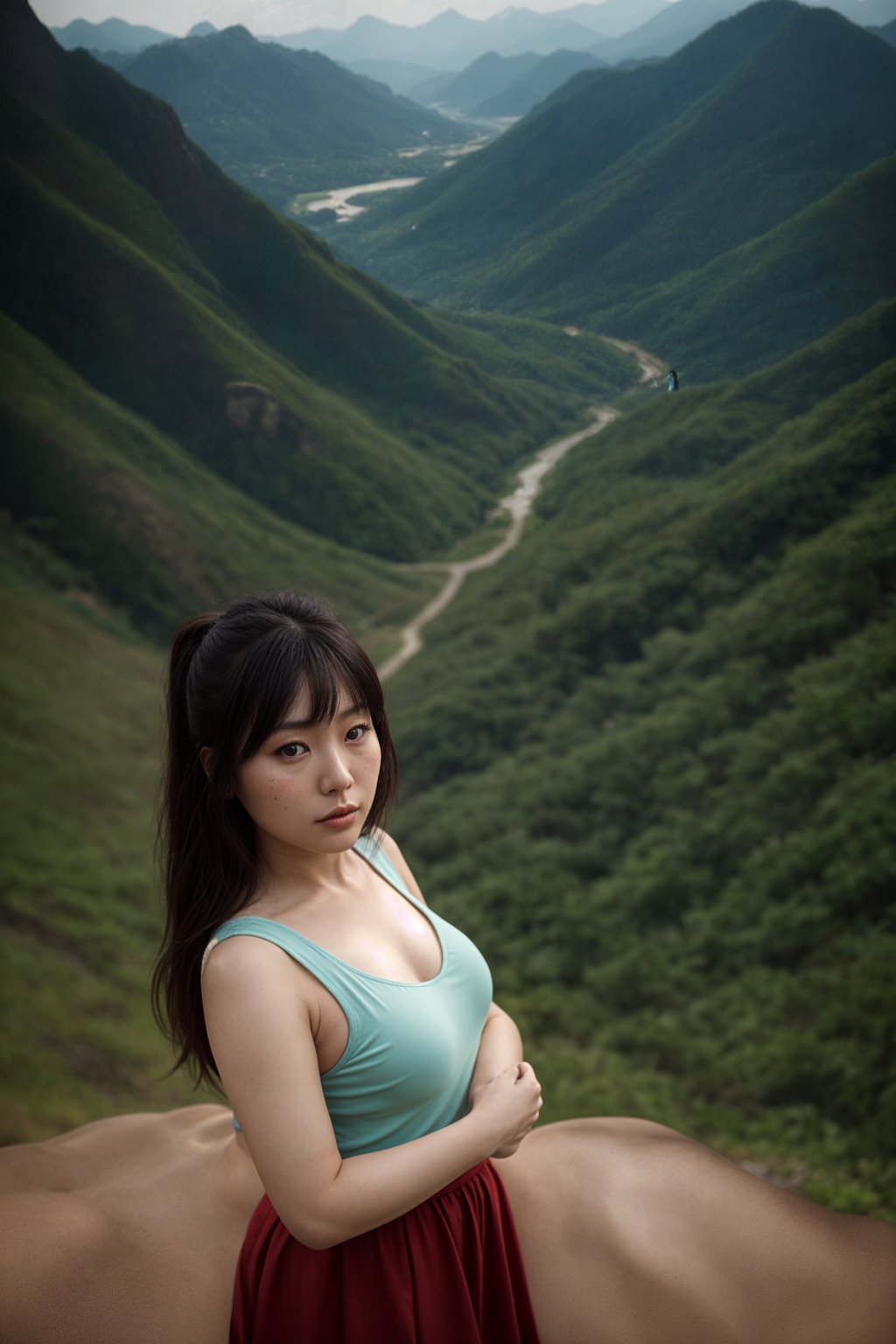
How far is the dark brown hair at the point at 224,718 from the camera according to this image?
126 cm

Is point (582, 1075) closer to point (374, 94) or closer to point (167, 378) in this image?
point (167, 378)

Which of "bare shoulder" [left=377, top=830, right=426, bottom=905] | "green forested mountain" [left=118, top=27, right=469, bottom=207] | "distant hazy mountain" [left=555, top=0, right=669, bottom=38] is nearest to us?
→ "bare shoulder" [left=377, top=830, right=426, bottom=905]

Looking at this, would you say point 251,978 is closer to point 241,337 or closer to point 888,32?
point 888,32

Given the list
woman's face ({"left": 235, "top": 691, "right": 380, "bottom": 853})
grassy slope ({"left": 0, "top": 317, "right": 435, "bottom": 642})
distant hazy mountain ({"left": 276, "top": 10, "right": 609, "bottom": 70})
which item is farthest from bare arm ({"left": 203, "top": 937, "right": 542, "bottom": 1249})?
grassy slope ({"left": 0, "top": 317, "right": 435, "bottom": 642})

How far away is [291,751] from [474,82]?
23.5 ft

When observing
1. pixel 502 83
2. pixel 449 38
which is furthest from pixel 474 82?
pixel 449 38

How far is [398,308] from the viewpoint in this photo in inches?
273

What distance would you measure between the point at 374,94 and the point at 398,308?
1.62 m

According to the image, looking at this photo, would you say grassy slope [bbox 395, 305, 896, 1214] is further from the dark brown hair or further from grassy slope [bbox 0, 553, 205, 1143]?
the dark brown hair

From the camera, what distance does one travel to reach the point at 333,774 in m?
1.28

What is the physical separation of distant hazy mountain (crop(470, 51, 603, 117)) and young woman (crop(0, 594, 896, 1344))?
650 centimetres

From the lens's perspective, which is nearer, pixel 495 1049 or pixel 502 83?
pixel 495 1049

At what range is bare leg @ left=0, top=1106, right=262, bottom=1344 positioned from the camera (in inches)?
57.6

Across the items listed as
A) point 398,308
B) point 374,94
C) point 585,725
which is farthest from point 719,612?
point 374,94
